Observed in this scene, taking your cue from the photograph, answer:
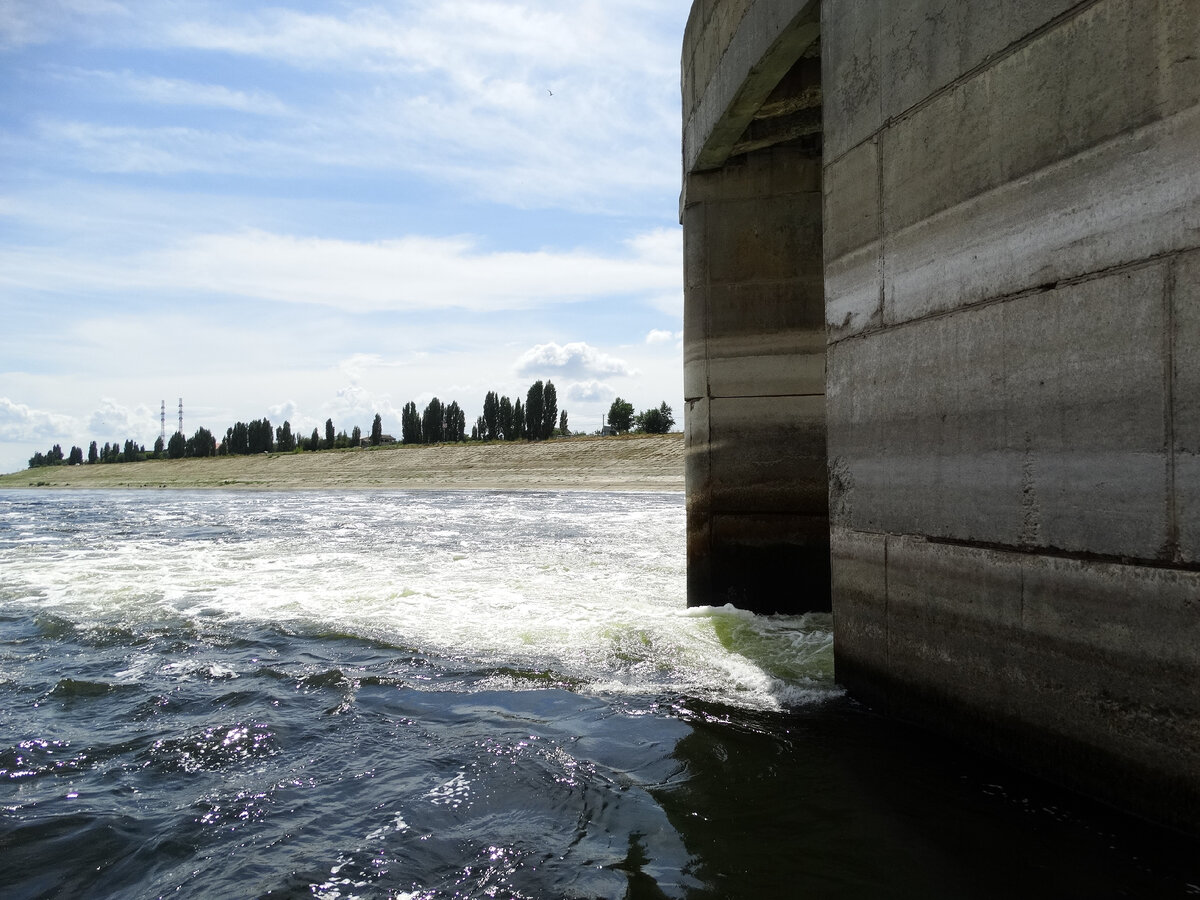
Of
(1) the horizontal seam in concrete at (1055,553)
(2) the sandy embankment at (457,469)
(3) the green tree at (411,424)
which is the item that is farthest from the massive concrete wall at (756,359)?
(3) the green tree at (411,424)

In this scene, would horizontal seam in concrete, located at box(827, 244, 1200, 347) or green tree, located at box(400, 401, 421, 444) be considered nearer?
horizontal seam in concrete, located at box(827, 244, 1200, 347)

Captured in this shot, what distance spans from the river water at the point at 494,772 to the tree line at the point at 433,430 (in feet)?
216

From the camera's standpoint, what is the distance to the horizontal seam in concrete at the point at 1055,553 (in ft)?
12.2

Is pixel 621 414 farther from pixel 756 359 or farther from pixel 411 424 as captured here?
pixel 756 359

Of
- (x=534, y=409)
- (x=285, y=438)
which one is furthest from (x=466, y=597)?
(x=285, y=438)

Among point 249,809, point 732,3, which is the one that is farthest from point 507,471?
point 249,809

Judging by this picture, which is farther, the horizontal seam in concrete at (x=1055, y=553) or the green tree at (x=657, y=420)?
the green tree at (x=657, y=420)

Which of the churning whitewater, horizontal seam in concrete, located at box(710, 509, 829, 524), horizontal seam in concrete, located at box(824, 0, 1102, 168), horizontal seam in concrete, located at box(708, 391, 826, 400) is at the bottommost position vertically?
the churning whitewater

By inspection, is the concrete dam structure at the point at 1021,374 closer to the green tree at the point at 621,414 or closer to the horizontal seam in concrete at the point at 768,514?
the horizontal seam in concrete at the point at 768,514

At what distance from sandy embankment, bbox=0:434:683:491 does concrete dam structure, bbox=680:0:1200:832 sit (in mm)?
37935

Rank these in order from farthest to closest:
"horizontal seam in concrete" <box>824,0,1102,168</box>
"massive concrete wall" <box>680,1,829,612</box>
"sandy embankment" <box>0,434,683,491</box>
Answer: "sandy embankment" <box>0,434,683,491</box>
"massive concrete wall" <box>680,1,829,612</box>
"horizontal seam in concrete" <box>824,0,1102,168</box>

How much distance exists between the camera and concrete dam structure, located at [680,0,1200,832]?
12.3ft

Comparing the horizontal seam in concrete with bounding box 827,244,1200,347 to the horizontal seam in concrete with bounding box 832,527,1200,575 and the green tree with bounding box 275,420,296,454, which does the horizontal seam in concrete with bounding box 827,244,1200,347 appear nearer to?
the horizontal seam in concrete with bounding box 832,527,1200,575

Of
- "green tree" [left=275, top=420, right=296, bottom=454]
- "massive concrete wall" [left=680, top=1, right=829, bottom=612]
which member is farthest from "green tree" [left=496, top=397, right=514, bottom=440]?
"massive concrete wall" [left=680, top=1, right=829, bottom=612]
